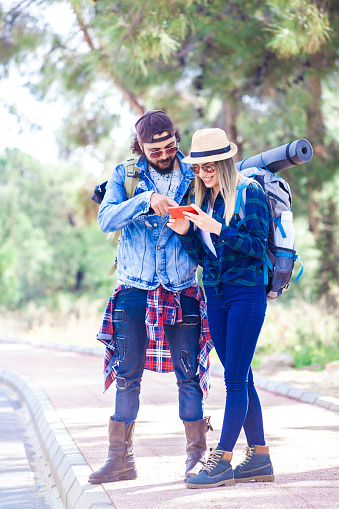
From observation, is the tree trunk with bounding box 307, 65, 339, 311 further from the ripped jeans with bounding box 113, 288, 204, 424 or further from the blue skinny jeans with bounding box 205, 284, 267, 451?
the blue skinny jeans with bounding box 205, 284, 267, 451

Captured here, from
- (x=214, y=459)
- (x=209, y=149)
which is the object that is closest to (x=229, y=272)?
(x=209, y=149)

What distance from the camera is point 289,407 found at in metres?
7.37

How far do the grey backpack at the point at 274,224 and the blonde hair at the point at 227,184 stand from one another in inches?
1.5

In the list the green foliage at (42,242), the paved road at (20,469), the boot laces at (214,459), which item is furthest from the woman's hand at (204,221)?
the green foliage at (42,242)

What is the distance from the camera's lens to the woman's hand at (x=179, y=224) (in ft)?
12.6

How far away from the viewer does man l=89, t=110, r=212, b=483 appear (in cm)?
418

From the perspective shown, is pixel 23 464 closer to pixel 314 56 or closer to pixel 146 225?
pixel 146 225

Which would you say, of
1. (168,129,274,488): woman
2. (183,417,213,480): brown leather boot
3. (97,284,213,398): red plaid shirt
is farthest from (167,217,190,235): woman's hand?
(183,417,213,480): brown leather boot

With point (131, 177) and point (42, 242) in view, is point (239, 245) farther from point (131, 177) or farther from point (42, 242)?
point (42, 242)

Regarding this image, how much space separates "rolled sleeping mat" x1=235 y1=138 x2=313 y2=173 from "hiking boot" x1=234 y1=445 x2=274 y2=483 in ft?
5.30

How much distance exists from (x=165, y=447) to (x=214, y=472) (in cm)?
156

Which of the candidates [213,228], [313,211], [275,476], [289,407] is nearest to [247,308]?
[213,228]

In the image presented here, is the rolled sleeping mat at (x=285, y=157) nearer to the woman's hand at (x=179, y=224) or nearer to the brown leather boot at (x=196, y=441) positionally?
the woman's hand at (x=179, y=224)

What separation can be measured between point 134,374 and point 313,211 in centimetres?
1335
